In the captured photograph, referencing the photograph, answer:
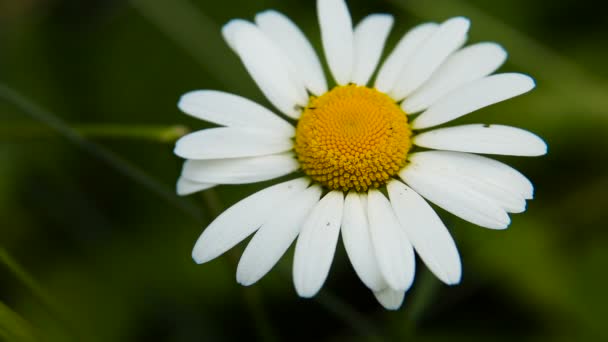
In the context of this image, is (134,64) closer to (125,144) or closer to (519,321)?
(125,144)

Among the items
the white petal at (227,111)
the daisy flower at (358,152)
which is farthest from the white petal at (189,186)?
the white petal at (227,111)

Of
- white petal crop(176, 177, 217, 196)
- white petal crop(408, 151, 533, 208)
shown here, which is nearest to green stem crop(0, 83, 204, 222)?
white petal crop(176, 177, 217, 196)

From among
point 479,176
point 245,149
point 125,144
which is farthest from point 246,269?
Answer: point 125,144

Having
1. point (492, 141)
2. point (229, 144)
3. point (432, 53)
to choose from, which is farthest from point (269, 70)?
point (492, 141)

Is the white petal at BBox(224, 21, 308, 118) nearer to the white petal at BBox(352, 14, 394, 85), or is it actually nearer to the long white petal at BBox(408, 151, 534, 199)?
the white petal at BBox(352, 14, 394, 85)

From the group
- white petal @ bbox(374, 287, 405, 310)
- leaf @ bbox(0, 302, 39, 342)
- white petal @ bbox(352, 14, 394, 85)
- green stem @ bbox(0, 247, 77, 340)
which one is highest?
white petal @ bbox(352, 14, 394, 85)
